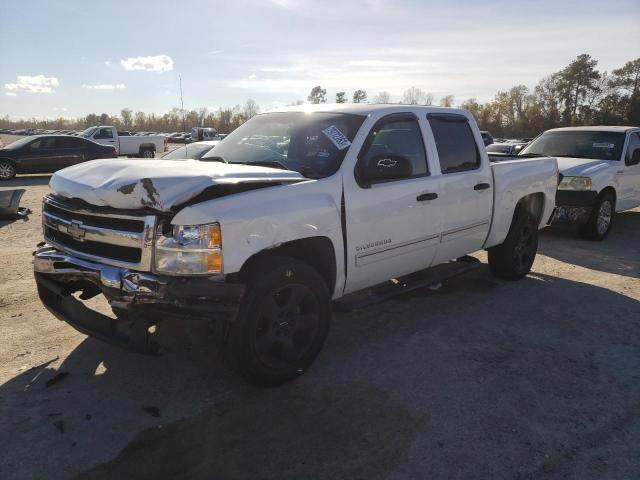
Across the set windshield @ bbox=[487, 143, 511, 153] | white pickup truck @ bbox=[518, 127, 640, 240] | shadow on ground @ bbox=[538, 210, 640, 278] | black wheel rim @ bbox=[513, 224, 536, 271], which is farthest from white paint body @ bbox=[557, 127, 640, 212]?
windshield @ bbox=[487, 143, 511, 153]

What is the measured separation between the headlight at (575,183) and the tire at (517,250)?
2.63 m

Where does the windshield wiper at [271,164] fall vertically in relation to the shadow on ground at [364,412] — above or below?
above

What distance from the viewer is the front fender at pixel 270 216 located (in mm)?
Result: 2980

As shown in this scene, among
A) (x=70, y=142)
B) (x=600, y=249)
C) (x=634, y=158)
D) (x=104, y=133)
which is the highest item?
(x=104, y=133)

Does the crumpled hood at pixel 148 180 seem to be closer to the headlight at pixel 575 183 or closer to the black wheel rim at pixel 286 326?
the black wheel rim at pixel 286 326

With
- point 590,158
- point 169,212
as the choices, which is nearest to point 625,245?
point 590,158

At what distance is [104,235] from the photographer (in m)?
3.18

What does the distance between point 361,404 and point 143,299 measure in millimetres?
1549

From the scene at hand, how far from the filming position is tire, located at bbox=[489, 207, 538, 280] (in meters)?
5.86

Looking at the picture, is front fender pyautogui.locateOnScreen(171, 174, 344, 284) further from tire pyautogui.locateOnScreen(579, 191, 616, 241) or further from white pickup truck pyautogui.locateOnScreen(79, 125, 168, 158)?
white pickup truck pyautogui.locateOnScreen(79, 125, 168, 158)

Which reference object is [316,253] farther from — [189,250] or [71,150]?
[71,150]

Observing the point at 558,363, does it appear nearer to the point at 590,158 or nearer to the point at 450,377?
the point at 450,377

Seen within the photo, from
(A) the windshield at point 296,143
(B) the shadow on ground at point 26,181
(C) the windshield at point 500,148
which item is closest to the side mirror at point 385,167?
(A) the windshield at point 296,143

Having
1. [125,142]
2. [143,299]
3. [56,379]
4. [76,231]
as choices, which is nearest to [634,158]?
[143,299]
